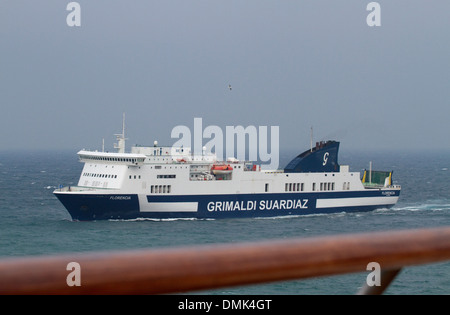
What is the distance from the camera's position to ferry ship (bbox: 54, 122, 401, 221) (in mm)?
24594

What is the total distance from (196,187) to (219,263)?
23933 mm

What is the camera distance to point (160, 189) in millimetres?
24875

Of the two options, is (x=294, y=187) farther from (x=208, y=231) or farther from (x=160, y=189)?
(x=208, y=231)

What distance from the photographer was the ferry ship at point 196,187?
968 inches

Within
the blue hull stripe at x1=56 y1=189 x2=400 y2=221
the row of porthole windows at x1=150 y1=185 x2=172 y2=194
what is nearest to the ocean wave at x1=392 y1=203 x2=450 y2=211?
the blue hull stripe at x1=56 y1=189 x2=400 y2=221

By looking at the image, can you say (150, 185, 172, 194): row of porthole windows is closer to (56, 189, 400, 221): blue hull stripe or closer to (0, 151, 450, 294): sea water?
(56, 189, 400, 221): blue hull stripe

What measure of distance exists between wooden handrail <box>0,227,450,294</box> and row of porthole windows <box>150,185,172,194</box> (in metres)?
23.5
